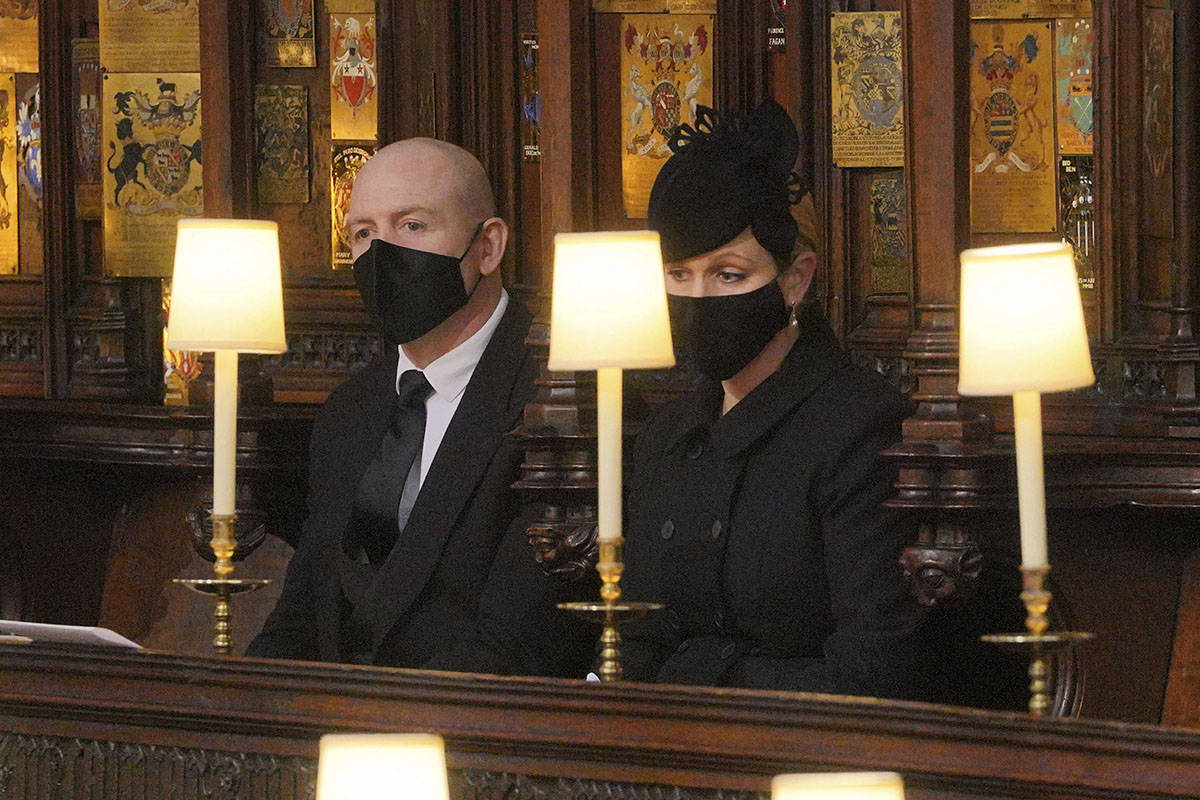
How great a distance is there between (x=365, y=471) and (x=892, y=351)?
2.49 metres

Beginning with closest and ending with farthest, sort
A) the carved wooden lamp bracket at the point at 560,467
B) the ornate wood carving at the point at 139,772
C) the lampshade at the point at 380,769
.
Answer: the lampshade at the point at 380,769 → the ornate wood carving at the point at 139,772 → the carved wooden lamp bracket at the point at 560,467

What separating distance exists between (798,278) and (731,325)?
155 mm

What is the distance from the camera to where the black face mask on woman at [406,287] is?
369 cm

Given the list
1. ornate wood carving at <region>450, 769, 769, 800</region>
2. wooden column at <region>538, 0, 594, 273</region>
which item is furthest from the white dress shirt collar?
ornate wood carving at <region>450, 769, 769, 800</region>

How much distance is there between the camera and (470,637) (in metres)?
3.51

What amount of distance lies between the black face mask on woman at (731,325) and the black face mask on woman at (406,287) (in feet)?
2.26

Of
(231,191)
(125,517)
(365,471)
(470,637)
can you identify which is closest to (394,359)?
(365,471)

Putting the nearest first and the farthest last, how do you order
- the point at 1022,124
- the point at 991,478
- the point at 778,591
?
the point at 778,591 < the point at 991,478 < the point at 1022,124

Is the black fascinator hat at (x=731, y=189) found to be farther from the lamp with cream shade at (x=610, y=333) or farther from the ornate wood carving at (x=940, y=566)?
the ornate wood carving at (x=940, y=566)

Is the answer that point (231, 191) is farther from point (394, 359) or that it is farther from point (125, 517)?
point (125, 517)

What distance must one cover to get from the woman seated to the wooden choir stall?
25 centimetres

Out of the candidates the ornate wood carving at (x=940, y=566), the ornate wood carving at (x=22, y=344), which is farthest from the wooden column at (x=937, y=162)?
the ornate wood carving at (x=22, y=344)

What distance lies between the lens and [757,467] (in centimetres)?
319

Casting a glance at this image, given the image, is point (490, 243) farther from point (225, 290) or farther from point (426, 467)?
point (225, 290)
